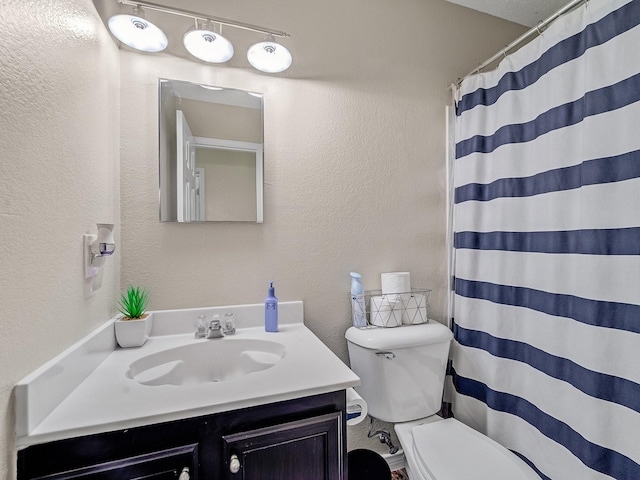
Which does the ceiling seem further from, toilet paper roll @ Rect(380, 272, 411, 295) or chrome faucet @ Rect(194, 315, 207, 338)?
chrome faucet @ Rect(194, 315, 207, 338)

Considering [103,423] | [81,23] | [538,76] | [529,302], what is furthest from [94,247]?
[538,76]

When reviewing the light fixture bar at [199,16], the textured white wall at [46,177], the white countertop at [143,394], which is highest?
the light fixture bar at [199,16]

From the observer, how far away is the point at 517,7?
5.73 ft

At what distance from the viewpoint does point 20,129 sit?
0.66 metres

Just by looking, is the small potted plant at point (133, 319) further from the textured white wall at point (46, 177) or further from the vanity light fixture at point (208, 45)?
the vanity light fixture at point (208, 45)

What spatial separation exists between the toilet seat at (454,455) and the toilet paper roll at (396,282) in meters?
0.57

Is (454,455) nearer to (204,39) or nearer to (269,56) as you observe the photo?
(269,56)

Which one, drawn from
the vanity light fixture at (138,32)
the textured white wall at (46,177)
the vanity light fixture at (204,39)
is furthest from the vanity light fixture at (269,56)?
the textured white wall at (46,177)

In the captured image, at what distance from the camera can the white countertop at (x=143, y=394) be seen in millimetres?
666

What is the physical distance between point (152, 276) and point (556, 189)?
1.56 metres

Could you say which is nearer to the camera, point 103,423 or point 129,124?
point 103,423

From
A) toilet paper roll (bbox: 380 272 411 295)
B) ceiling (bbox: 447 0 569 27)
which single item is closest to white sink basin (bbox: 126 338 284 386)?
toilet paper roll (bbox: 380 272 411 295)

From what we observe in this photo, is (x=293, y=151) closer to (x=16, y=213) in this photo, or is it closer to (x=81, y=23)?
(x=81, y=23)

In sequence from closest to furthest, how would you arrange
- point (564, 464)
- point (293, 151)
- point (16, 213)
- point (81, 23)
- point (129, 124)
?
point (16, 213) < point (81, 23) < point (564, 464) < point (129, 124) < point (293, 151)
